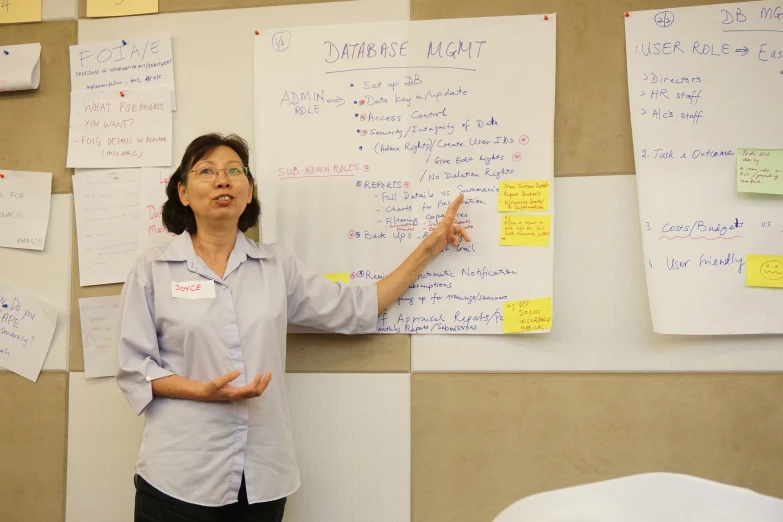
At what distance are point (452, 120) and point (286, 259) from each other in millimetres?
685

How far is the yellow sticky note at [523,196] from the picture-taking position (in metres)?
2.09

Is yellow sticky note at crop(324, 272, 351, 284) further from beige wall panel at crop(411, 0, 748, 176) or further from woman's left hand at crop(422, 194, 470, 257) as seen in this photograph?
beige wall panel at crop(411, 0, 748, 176)

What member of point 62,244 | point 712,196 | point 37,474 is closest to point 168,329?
point 62,244

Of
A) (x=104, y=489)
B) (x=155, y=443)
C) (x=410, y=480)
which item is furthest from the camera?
(x=104, y=489)

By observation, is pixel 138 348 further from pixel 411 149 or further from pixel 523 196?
pixel 523 196

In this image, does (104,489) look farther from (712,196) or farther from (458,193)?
(712,196)

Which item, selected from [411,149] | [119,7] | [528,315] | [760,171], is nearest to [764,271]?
[760,171]

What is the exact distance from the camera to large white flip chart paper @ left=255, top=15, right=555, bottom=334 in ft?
6.94

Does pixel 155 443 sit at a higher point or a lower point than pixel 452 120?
lower

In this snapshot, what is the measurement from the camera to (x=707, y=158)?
203cm

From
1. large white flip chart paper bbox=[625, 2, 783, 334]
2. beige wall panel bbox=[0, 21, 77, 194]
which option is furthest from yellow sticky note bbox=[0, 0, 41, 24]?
large white flip chart paper bbox=[625, 2, 783, 334]

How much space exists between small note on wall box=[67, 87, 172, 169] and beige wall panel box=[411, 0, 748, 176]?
1311mm

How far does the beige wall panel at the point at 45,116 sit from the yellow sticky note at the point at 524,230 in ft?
5.00

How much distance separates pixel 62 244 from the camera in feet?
7.66
